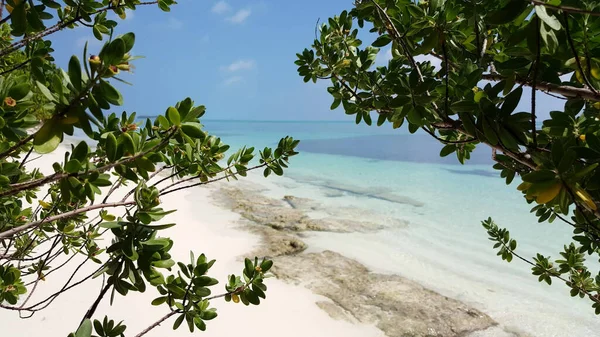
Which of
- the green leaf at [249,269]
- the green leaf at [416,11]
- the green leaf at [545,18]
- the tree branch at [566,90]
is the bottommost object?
the green leaf at [249,269]

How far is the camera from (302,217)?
816 cm

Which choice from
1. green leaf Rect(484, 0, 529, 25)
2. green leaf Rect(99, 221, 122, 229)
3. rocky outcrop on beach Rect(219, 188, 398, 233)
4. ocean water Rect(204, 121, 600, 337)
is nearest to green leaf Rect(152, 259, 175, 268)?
green leaf Rect(99, 221, 122, 229)

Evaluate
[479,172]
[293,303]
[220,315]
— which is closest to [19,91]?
[220,315]

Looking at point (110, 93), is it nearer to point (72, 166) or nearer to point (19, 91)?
point (72, 166)

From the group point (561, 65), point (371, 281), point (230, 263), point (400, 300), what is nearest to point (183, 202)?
point (230, 263)

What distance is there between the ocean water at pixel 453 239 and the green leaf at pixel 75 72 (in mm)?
5139

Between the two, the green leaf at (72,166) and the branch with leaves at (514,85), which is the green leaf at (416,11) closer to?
the branch with leaves at (514,85)

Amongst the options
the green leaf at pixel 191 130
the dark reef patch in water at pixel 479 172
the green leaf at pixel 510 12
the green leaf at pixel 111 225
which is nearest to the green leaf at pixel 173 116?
the green leaf at pixel 191 130

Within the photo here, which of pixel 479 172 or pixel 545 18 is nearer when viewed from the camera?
pixel 545 18

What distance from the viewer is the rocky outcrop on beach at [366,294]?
13.5ft

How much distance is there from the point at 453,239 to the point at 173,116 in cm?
910

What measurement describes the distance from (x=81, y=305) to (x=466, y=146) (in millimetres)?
4101

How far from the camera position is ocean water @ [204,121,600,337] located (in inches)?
207

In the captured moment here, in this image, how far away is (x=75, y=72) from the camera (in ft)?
1.86
